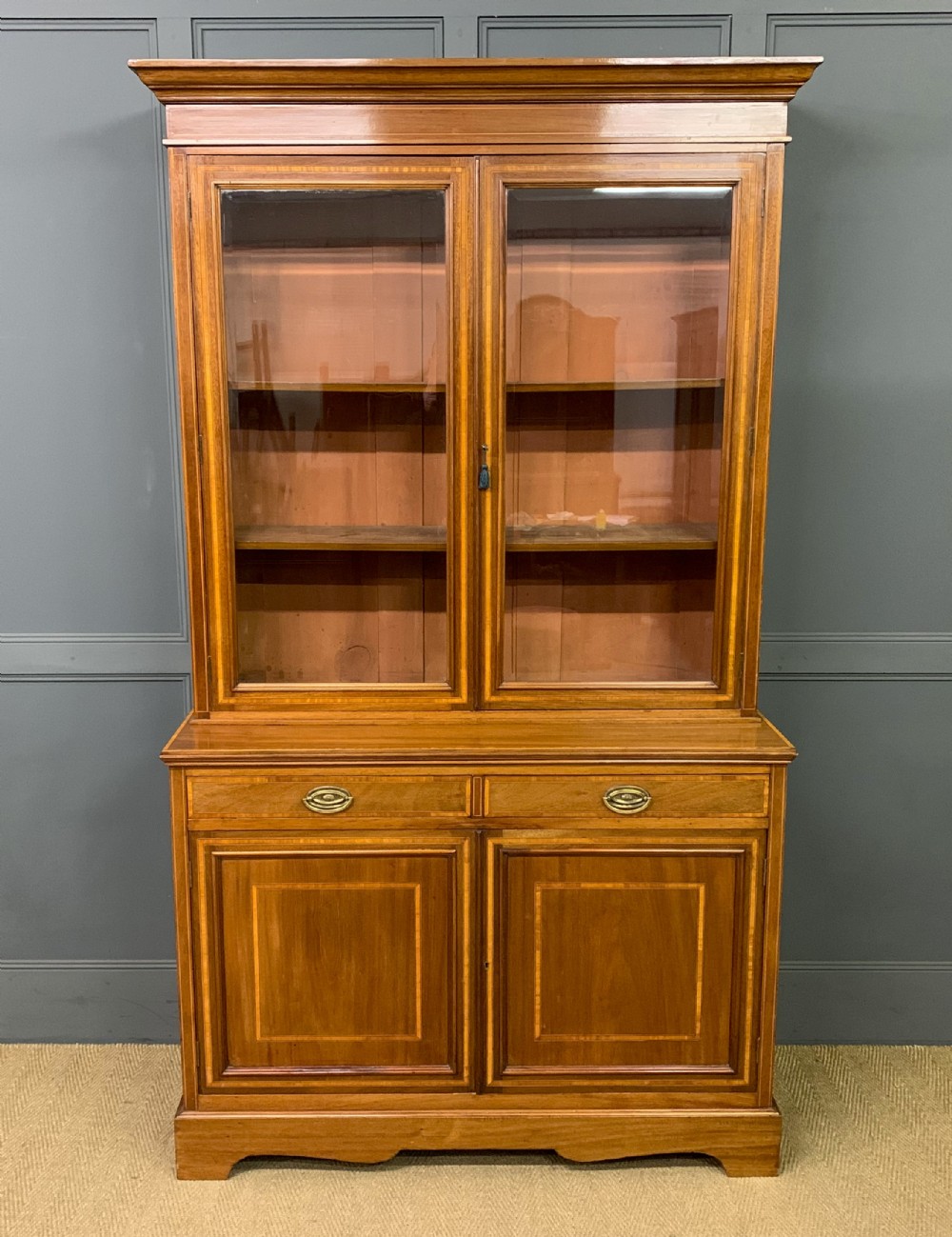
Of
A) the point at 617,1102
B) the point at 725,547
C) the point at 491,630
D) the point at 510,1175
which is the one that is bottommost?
the point at 510,1175

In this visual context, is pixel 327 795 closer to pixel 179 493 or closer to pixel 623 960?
A: pixel 623 960

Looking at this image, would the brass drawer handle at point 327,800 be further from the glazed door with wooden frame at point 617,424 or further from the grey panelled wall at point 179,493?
the grey panelled wall at point 179,493

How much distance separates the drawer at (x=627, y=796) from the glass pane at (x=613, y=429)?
6.6 inches

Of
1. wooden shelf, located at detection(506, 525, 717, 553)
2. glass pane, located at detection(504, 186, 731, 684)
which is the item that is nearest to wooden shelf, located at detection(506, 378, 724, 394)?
glass pane, located at detection(504, 186, 731, 684)

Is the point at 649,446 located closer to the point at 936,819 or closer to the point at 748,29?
the point at 748,29

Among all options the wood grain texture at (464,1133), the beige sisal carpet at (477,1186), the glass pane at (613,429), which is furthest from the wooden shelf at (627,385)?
the beige sisal carpet at (477,1186)

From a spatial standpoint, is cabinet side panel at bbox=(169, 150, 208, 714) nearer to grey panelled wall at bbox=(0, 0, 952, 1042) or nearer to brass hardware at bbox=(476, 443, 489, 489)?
grey panelled wall at bbox=(0, 0, 952, 1042)

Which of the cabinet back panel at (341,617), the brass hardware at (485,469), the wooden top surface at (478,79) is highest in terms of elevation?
the wooden top surface at (478,79)

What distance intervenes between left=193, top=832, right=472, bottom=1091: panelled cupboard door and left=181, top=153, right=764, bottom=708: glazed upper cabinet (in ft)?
0.80

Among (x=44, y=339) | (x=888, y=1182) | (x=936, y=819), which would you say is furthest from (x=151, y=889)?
(x=936, y=819)

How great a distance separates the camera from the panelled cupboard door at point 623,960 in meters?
1.54

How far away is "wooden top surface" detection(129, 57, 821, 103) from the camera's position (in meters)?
1.40

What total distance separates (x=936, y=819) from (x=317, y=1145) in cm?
125

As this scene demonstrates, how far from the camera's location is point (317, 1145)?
160 centimetres
